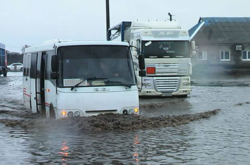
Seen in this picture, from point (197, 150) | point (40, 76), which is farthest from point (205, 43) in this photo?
point (197, 150)

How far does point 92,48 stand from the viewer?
43.5 ft

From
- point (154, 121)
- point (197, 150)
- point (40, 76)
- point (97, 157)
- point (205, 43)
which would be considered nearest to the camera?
point (97, 157)

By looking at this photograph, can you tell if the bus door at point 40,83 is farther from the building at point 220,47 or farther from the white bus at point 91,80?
the building at point 220,47

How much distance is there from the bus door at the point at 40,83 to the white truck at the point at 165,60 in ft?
26.8

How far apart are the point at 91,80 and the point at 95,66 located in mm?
394

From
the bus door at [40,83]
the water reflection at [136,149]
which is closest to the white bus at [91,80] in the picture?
the water reflection at [136,149]

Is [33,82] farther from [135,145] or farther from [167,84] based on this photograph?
[167,84]

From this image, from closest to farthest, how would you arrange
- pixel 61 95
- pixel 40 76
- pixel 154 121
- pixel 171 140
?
pixel 171 140 → pixel 61 95 → pixel 154 121 → pixel 40 76

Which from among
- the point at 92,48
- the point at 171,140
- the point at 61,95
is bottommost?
the point at 171,140

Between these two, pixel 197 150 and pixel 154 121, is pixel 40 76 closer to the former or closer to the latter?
pixel 154 121

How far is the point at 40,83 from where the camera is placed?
15.5 m

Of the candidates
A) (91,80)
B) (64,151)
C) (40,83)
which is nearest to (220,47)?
(40,83)

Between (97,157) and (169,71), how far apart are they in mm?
14794

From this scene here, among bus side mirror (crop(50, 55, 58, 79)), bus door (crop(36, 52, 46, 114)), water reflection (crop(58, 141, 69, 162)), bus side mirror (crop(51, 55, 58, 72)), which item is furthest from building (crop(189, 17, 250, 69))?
water reflection (crop(58, 141, 69, 162))
